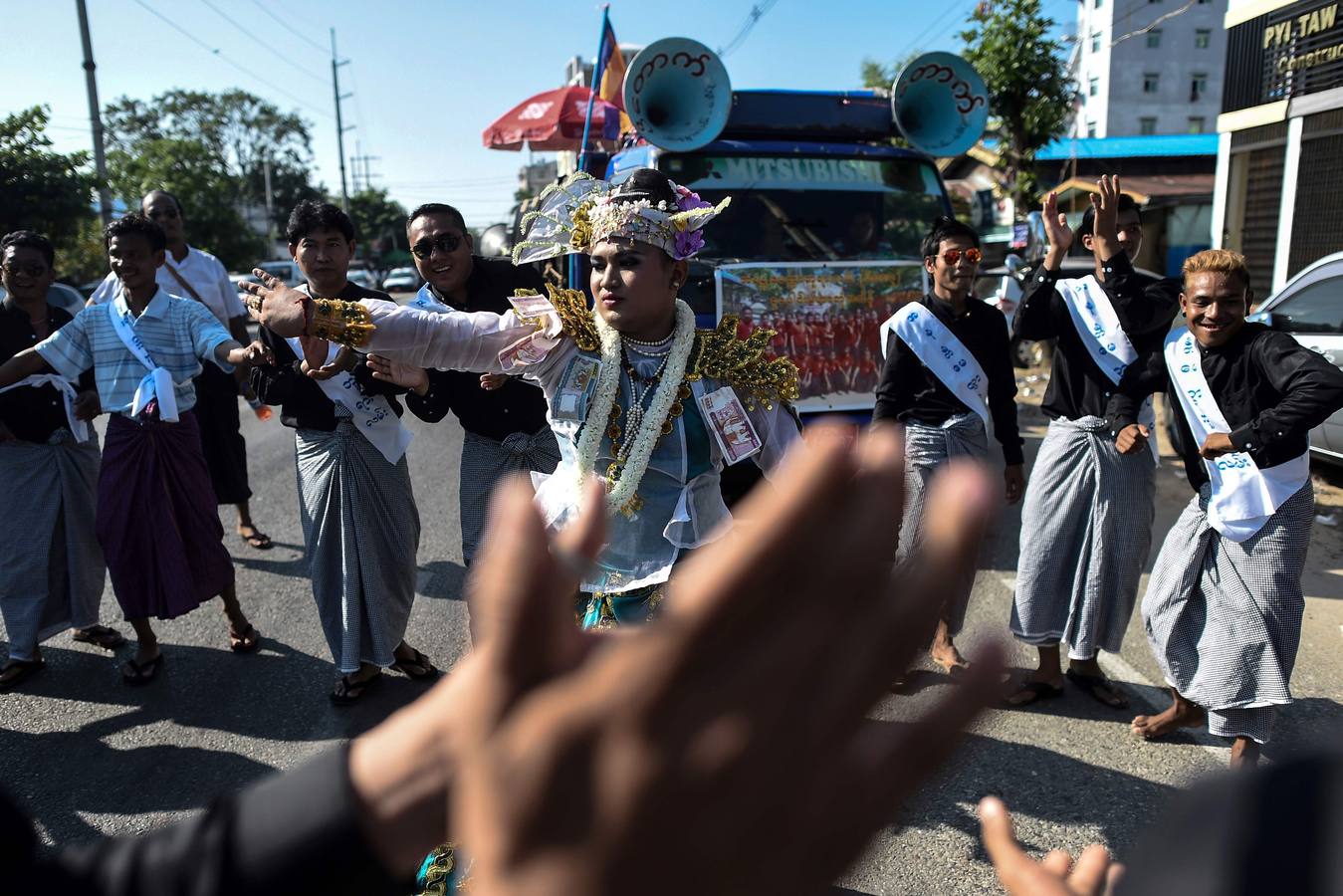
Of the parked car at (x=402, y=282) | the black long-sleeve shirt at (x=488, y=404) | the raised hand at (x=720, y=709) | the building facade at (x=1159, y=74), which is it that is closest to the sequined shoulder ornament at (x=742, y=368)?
the black long-sleeve shirt at (x=488, y=404)

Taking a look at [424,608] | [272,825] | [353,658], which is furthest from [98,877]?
[424,608]

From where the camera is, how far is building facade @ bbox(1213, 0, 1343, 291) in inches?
441

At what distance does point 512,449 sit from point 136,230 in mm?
1866

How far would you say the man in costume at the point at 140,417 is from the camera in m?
3.76

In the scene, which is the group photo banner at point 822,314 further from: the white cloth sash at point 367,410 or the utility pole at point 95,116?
the utility pole at point 95,116

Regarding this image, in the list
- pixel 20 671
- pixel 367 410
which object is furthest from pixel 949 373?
pixel 20 671

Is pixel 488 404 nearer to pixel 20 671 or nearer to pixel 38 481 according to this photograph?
pixel 38 481

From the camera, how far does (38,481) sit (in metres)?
3.93

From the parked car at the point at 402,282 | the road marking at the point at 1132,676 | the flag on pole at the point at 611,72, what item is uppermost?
the flag on pole at the point at 611,72

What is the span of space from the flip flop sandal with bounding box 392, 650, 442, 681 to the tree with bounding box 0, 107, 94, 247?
1591 cm

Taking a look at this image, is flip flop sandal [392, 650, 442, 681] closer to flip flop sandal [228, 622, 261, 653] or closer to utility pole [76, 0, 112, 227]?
flip flop sandal [228, 622, 261, 653]

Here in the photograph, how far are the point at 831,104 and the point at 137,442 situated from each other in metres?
4.34

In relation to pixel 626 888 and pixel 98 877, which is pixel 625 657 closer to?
pixel 626 888

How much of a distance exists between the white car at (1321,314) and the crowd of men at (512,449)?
9.80 feet
